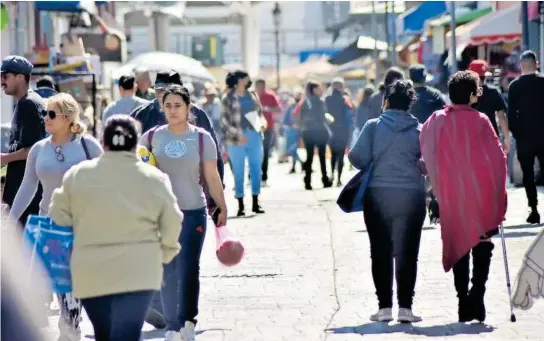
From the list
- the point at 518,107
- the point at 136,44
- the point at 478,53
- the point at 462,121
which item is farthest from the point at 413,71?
the point at 136,44

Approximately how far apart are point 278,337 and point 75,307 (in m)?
1.23

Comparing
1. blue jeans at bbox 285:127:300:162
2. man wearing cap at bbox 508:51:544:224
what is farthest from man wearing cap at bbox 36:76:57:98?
blue jeans at bbox 285:127:300:162

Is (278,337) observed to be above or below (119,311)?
below

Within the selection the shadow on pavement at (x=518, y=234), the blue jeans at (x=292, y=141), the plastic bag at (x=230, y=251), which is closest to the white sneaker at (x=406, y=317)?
the plastic bag at (x=230, y=251)

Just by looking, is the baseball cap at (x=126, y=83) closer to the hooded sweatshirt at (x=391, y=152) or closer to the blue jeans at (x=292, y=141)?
the hooded sweatshirt at (x=391, y=152)

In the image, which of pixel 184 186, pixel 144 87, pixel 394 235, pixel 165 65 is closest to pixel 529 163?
pixel 144 87

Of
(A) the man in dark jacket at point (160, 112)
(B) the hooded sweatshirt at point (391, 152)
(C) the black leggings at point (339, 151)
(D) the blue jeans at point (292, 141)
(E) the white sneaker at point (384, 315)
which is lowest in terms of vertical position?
(D) the blue jeans at point (292, 141)

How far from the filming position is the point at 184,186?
912 cm

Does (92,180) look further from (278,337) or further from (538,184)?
(538,184)

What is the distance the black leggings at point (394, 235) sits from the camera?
9.98 metres

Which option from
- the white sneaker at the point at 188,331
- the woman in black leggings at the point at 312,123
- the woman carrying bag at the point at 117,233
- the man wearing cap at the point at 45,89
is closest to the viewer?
the woman carrying bag at the point at 117,233

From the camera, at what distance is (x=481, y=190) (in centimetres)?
982

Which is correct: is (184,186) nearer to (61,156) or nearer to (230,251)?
(230,251)

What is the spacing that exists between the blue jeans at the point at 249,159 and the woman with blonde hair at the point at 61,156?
9.62 metres
